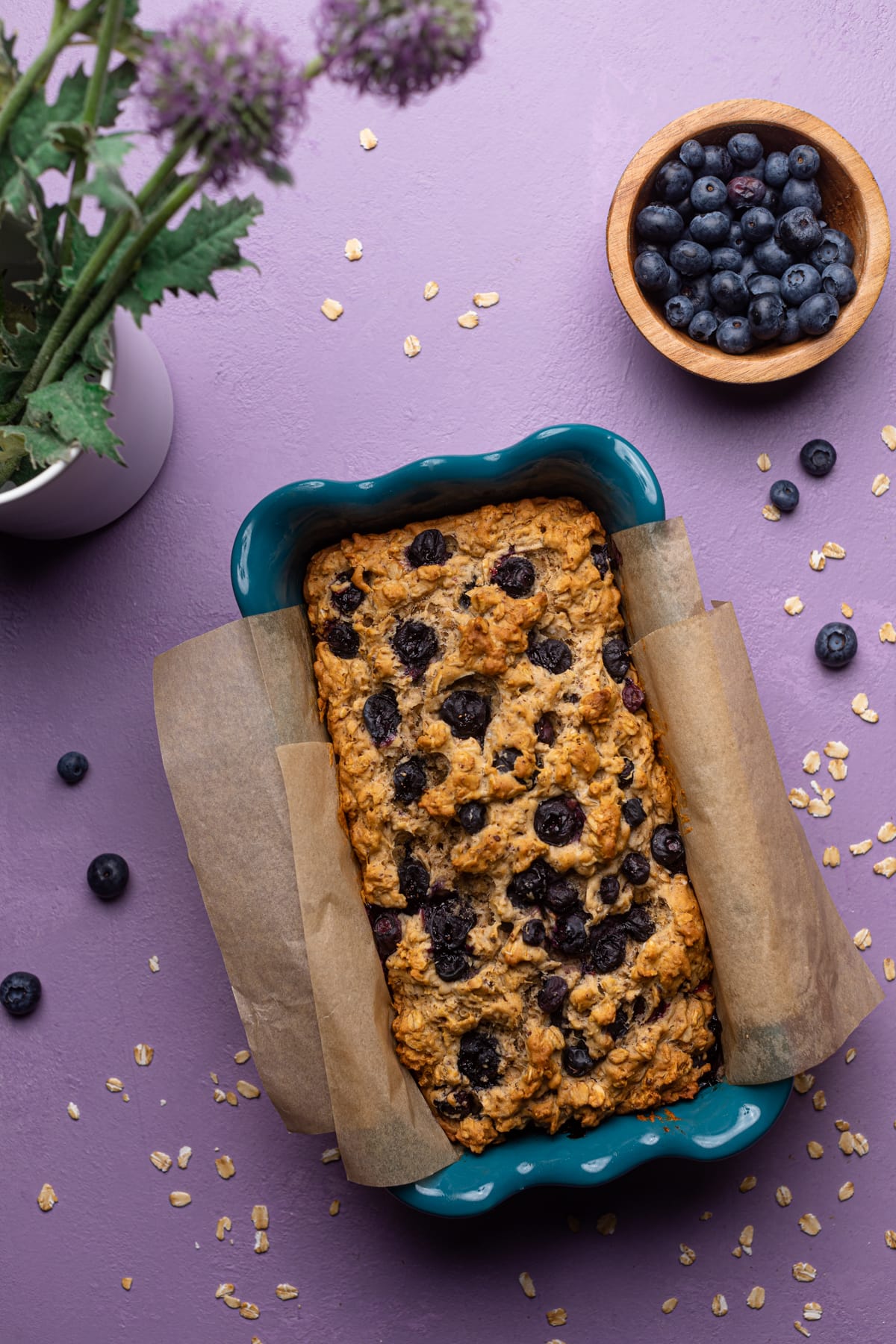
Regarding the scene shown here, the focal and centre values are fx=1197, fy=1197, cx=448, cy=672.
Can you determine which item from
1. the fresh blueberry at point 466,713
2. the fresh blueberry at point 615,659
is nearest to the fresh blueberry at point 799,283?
the fresh blueberry at point 615,659

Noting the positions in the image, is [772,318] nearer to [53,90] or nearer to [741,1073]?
[741,1073]

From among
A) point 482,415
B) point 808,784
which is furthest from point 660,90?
point 808,784

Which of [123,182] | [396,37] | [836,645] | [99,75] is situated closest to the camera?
[396,37]

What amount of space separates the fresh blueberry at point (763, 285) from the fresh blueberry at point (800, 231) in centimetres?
8

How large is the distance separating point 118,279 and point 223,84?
447 mm

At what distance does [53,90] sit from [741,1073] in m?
2.72

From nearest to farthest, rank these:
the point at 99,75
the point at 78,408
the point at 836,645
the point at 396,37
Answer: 1. the point at 396,37
2. the point at 99,75
3. the point at 78,408
4. the point at 836,645

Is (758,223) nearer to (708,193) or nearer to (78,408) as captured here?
(708,193)

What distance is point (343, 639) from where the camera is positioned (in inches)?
93.8

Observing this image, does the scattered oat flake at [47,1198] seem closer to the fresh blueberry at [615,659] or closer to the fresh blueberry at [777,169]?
the fresh blueberry at [615,659]

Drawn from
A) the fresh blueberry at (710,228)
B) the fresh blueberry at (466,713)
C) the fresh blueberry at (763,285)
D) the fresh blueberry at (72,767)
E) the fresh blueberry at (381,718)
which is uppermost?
the fresh blueberry at (710,228)

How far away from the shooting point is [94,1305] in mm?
2746

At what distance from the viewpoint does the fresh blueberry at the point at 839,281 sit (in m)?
2.57

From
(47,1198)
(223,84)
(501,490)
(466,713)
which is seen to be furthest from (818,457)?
(47,1198)
